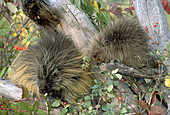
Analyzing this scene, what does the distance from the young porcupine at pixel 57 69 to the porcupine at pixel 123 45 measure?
0.68ft

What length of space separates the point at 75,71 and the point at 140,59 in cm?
55

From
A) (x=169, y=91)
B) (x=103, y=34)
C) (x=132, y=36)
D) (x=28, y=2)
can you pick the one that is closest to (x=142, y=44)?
(x=132, y=36)

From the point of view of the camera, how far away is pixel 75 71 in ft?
5.24

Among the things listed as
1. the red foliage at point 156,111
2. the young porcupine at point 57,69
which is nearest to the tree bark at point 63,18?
the young porcupine at point 57,69

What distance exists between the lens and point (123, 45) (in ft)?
4.74

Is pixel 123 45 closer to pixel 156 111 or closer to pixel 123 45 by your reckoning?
pixel 123 45

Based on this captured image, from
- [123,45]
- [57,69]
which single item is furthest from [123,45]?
[57,69]

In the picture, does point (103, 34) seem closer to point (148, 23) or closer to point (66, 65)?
point (66, 65)

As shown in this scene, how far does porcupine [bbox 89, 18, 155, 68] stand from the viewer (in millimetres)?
1430

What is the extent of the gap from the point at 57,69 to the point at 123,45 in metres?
0.58

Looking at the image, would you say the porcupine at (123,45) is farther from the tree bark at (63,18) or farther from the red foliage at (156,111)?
the red foliage at (156,111)

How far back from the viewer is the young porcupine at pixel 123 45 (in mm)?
1430

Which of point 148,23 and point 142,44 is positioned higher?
point 148,23

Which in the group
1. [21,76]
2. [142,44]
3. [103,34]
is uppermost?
[103,34]
